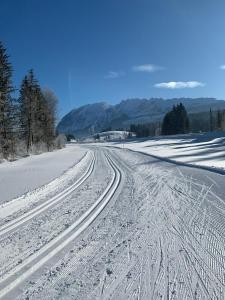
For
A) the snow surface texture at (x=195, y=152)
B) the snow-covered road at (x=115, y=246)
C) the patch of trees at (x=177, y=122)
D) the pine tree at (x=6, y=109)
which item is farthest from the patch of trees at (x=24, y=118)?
the patch of trees at (x=177, y=122)

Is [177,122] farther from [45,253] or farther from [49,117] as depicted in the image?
[45,253]

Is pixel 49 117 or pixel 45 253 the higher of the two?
pixel 49 117

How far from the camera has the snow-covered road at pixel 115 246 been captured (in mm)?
4793

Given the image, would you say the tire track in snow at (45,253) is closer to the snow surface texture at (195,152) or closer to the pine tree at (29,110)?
the snow surface texture at (195,152)

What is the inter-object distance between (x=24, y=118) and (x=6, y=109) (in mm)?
11507

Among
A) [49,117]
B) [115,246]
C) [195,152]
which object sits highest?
[49,117]

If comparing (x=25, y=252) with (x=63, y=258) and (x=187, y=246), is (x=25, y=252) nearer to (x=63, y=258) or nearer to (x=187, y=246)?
(x=63, y=258)

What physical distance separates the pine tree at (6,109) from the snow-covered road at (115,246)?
22781mm

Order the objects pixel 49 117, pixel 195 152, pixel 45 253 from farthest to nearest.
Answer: pixel 49 117 → pixel 195 152 → pixel 45 253

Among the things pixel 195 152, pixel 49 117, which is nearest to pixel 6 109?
pixel 195 152

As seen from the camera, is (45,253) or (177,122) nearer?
(45,253)

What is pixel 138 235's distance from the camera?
7211 mm

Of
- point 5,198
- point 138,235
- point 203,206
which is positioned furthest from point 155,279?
point 5,198

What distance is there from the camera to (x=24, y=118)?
4641cm
